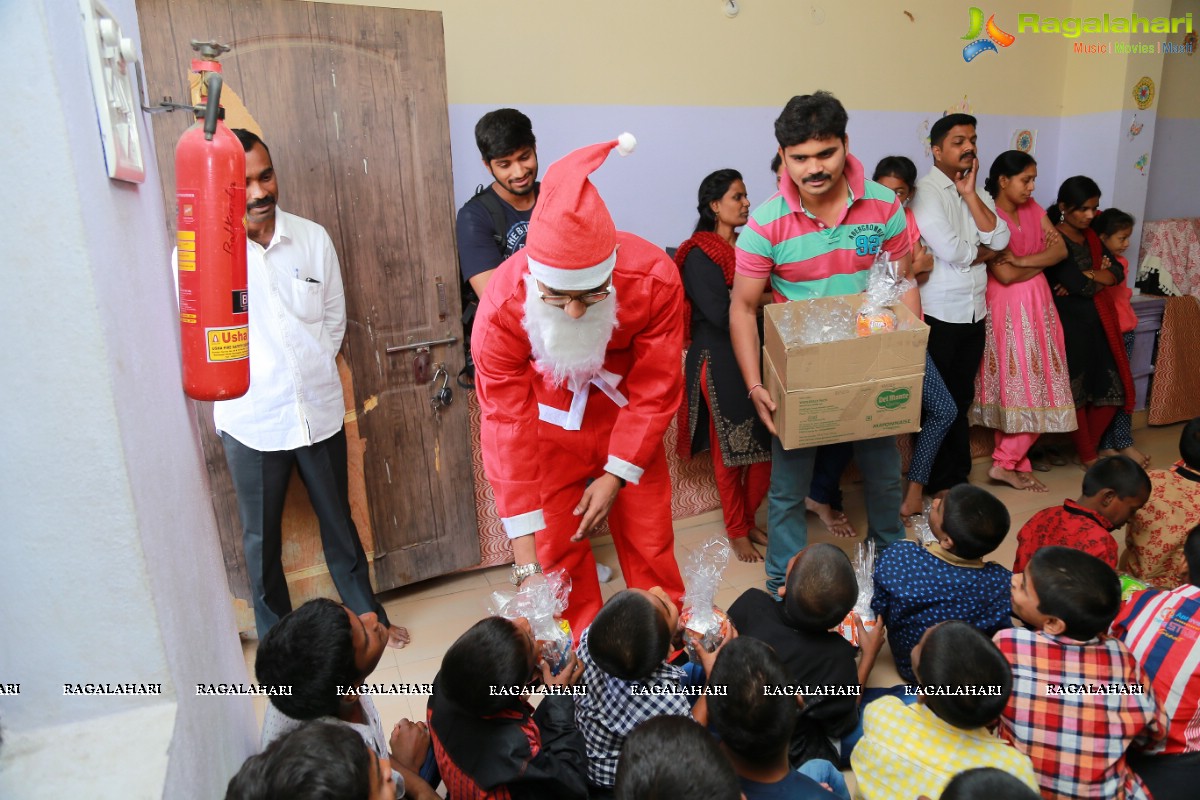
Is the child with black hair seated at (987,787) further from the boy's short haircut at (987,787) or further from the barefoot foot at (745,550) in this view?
the barefoot foot at (745,550)

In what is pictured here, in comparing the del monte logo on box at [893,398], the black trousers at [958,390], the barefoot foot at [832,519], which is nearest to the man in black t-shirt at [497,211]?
the del monte logo on box at [893,398]

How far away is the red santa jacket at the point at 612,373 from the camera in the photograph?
2.19 m

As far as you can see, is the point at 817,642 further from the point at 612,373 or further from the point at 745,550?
the point at 745,550

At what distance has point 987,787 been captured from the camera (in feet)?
4.13

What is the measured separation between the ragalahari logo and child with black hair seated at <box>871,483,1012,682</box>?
3.28 m

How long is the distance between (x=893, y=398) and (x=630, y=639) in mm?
1374

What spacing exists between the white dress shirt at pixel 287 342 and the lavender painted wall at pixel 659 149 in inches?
37.2

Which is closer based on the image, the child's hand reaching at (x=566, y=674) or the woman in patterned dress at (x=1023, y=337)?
the child's hand reaching at (x=566, y=674)

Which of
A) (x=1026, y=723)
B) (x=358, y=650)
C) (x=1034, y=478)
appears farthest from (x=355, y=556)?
(x=1034, y=478)

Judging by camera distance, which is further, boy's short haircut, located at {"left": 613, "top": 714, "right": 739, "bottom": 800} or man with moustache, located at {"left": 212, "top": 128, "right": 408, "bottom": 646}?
man with moustache, located at {"left": 212, "top": 128, "right": 408, "bottom": 646}

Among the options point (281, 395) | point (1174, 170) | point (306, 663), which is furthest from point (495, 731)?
point (1174, 170)

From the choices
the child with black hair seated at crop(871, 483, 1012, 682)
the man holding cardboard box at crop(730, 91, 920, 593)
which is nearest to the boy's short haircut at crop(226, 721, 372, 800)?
the child with black hair seated at crop(871, 483, 1012, 682)

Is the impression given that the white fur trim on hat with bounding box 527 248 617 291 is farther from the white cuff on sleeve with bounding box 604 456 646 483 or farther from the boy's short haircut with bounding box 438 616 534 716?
the boy's short haircut with bounding box 438 616 534 716

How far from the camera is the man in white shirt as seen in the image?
3613 millimetres
